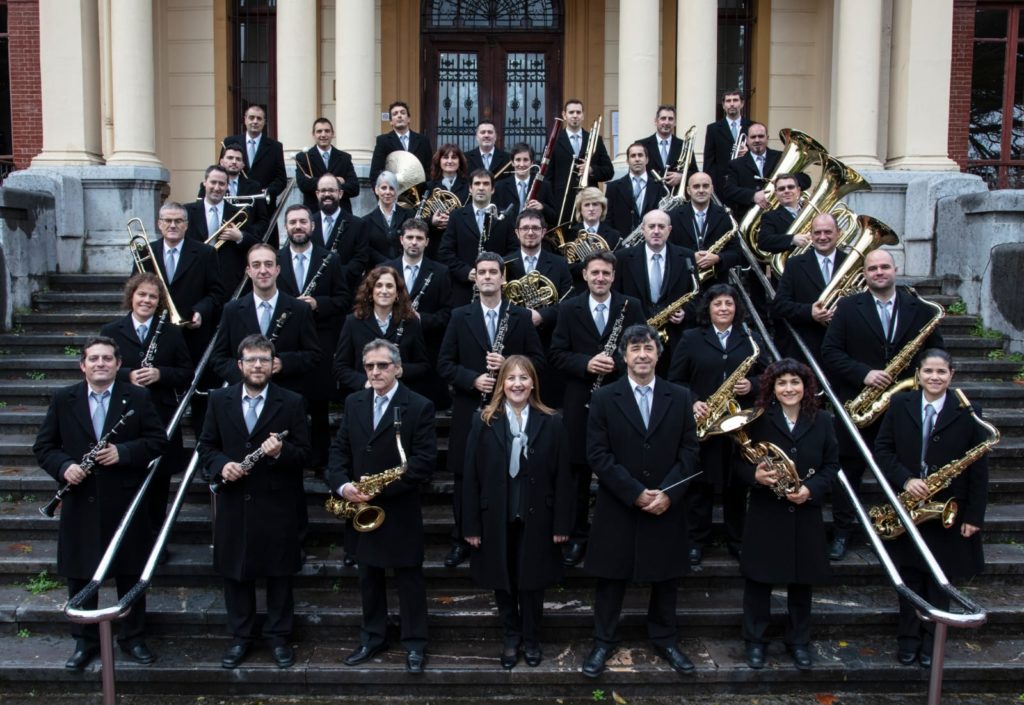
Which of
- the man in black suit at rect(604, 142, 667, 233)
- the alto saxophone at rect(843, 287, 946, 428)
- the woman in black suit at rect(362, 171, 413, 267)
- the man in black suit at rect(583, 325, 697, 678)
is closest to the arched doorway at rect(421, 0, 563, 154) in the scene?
the man in black suit at rect(604, 142, 667, 233)

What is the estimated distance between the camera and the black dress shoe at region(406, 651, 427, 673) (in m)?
5.57

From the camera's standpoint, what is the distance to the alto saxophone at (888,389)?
6.39 metres

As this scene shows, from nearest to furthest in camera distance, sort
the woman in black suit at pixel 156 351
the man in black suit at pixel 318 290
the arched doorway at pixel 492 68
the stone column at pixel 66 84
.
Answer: the woman in black suit at pixel 156 351, the man in black suit at pixel 318 290, the stone column at pixel 66 84, the arched doorway at pixel 492 68

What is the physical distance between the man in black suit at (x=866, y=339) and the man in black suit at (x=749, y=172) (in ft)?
8.57

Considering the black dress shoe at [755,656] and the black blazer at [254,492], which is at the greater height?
the black blazer at [254,492]

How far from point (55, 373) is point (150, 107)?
4.70m

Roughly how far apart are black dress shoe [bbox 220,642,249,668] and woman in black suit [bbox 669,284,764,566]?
2915 millimetres

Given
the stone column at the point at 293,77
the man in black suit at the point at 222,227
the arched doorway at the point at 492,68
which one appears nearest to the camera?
the man in black suit at the point at 222,227

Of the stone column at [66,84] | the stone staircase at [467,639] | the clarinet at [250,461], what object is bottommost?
the stone staircase at [467,639]

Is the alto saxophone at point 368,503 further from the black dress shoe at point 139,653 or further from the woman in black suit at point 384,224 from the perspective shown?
the woman in black suit at point 384,224

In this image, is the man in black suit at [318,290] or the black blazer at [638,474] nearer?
the black blazer at [638,474]

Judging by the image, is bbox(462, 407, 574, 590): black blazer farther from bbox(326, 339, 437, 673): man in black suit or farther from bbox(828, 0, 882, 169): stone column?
bbox(828, 0, 882, 169): stone column

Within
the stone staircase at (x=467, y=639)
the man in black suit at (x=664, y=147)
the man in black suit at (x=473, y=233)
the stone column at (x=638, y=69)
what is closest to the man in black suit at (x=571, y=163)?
the man in black suit at (x=664, y=147)

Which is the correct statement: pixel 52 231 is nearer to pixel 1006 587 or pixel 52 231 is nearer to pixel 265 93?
pixel 265 93
